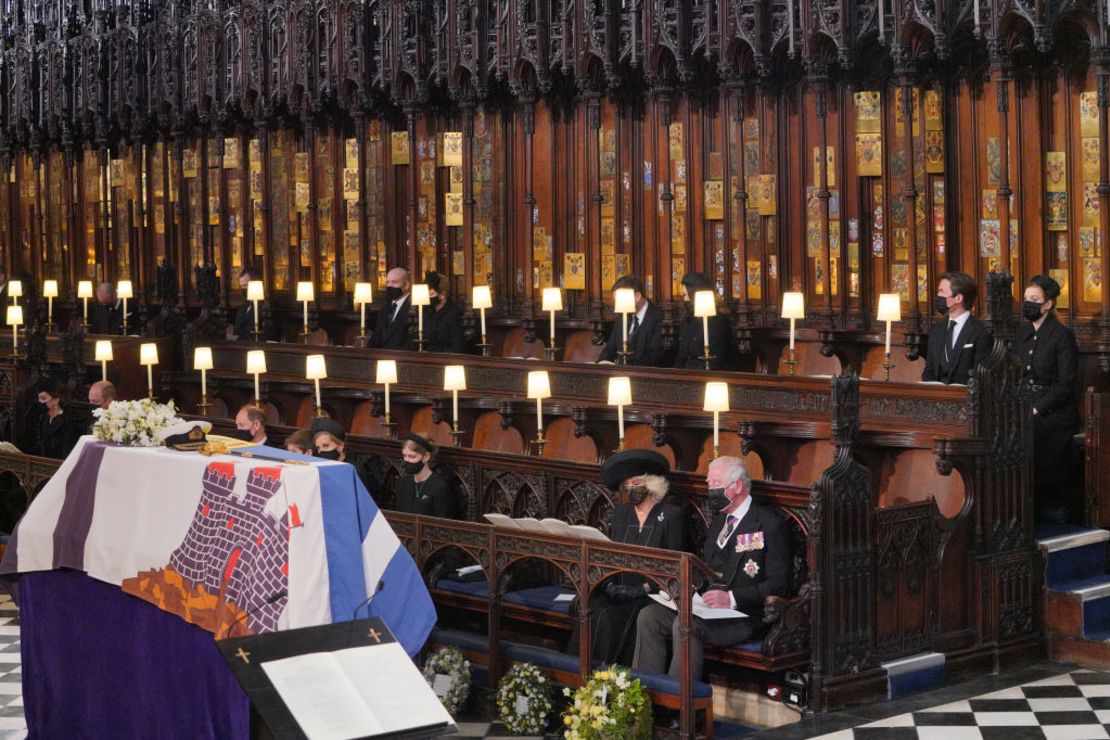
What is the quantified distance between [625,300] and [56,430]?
15.2 feet

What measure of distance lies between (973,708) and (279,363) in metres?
8.43

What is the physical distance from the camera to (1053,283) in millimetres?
10641

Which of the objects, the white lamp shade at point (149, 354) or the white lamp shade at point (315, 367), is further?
the white lamp shade at point (149, 354)

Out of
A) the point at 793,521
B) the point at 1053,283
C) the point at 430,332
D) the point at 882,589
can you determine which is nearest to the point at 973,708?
the point at 882,589

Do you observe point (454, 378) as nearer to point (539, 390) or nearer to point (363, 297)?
point (539, 390)

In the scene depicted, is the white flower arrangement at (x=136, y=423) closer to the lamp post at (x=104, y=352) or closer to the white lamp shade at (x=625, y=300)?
the white lamp shade at (x=625, y=300)

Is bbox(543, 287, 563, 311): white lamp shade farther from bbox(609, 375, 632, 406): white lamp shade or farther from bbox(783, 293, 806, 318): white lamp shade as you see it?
bbox(609, 375, 632, 406): white lamp shade

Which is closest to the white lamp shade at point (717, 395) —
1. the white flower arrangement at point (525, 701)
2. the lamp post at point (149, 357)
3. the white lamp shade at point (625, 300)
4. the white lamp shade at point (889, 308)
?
the white flower arrangement at point (525, 701)

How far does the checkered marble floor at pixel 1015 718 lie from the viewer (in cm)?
793

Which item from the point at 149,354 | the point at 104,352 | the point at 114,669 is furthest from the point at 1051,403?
the point at 104,352

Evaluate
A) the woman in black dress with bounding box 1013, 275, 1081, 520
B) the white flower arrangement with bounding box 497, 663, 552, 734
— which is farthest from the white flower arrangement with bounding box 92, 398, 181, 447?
the woman in black dress with bounding box 1013, 275, 1081, 520

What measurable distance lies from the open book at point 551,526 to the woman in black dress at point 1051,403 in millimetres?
3282

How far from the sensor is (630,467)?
8688mm

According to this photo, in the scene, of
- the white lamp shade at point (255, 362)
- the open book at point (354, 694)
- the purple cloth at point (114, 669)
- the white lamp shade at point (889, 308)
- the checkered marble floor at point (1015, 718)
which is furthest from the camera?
the white lamp shade at point (255, 362)
